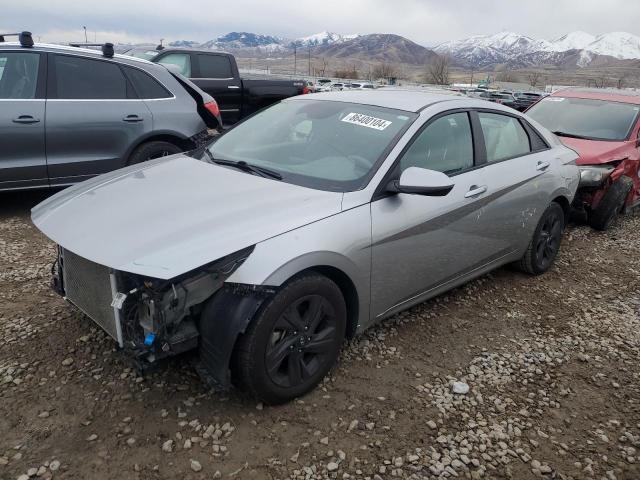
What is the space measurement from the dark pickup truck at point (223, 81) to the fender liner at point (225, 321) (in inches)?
314

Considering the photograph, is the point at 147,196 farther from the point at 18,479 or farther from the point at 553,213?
the point at 553,213

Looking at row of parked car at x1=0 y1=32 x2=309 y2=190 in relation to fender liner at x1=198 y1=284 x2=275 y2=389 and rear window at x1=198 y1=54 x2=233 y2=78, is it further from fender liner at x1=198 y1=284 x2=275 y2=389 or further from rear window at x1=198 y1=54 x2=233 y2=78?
fender liner at x1=198 y1=284 x2=275 y2=389

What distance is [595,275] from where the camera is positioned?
200 inches

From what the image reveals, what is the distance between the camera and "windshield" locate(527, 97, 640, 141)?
6824 millimetres

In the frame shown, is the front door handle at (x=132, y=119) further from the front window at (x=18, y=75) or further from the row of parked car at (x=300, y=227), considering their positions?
the row of parked car at (x=300, y=227)

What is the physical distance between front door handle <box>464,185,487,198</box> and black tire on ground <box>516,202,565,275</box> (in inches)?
42.5

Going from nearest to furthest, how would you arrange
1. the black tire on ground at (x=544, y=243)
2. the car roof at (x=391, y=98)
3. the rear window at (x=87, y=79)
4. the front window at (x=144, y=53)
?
the car roof at (x=391, y=98), the black tire on ground at (x=544, y=243), the rear window at (x=87, y=79), the front window at (x=144, y=53)

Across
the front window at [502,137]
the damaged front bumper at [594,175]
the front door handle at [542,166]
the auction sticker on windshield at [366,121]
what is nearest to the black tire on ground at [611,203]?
the damaged front bumper at [594,175]

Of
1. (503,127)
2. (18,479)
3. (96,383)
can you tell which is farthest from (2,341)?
(503,127)

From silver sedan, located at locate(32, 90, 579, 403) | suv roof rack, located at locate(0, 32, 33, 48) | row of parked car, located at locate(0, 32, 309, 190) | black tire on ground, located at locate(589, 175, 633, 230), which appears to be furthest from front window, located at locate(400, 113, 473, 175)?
suv roof rack, located at locate(0, 32, 33, 48)

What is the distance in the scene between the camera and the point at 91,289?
2719 millimetres

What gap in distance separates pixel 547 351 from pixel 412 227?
1385 millimetres

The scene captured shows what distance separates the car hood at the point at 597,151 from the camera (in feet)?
20.2

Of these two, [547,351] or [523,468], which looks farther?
[547,351]
